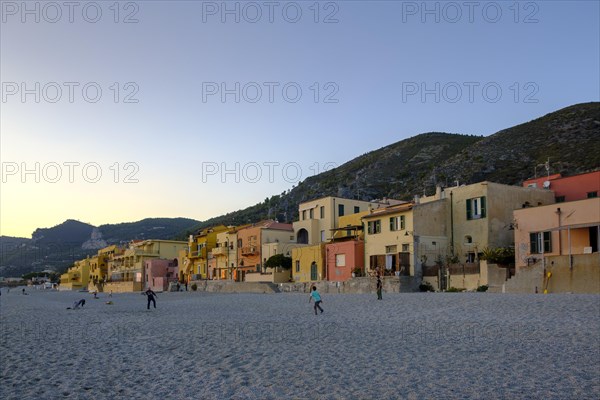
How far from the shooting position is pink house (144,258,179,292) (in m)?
84.2

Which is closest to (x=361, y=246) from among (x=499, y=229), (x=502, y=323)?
(x=499, y=229)

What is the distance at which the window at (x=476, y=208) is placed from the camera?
130 ft

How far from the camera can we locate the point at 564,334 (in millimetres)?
17031

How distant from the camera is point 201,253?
75375 millimetres

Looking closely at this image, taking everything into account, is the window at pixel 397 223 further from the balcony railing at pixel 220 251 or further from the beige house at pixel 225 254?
the balcony railing at pixel 220 251

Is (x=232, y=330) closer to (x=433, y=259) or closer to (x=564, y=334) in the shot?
(x=564, y=334)

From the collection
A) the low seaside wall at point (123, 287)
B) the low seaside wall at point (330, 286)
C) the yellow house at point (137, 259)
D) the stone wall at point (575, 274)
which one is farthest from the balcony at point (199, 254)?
the stone wall at point (575, 274)

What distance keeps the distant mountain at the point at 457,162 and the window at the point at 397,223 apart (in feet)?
98.3

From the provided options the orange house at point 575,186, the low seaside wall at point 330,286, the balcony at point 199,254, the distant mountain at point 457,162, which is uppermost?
the distant mountain at point 457,162

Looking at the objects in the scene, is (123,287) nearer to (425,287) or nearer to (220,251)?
(220,251)

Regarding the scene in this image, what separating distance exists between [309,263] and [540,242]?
75.1 feet

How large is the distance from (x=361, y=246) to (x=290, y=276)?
12003 mm

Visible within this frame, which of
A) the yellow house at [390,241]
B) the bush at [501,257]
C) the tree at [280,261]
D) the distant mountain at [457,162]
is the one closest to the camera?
the bush at [501,257]

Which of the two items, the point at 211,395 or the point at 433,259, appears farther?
the point at 433,259
